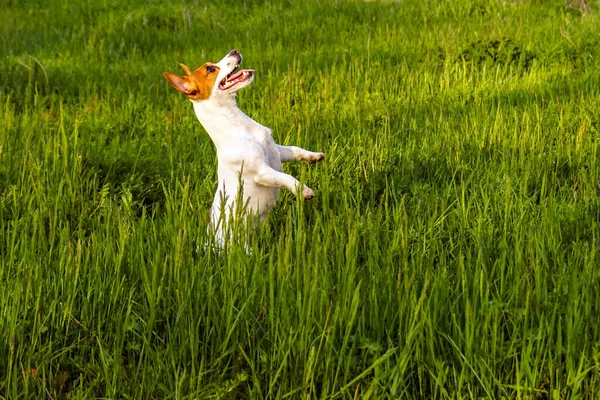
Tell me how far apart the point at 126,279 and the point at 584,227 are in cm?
182

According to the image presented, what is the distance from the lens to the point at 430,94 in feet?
20.0

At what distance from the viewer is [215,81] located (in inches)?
124

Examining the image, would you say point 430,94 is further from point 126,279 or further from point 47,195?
point 126,279

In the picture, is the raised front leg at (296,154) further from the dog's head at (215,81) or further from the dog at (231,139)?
the dog's head at (215,81)

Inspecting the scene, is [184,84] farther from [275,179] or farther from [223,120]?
[275,179]

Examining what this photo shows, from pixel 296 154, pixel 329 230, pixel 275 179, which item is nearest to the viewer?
pixel 329 230

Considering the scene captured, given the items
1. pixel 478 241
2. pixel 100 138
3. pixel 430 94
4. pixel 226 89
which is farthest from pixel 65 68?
pixel 478 241

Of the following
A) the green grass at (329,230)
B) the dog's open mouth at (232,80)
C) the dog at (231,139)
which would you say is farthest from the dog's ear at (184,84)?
the green grass at (329,230)

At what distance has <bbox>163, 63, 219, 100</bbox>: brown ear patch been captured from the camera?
3.14m

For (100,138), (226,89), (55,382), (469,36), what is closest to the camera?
(55,382)

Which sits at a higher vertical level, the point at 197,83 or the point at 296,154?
the point at 197,83

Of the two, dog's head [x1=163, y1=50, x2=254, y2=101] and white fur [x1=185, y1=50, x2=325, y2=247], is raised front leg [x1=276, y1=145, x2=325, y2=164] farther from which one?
dog's head [x1=163, y1=50, x2=254, y2=101]

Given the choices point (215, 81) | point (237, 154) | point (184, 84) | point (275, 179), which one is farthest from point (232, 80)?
point (275, 179)

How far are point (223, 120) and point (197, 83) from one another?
17 centimetres
